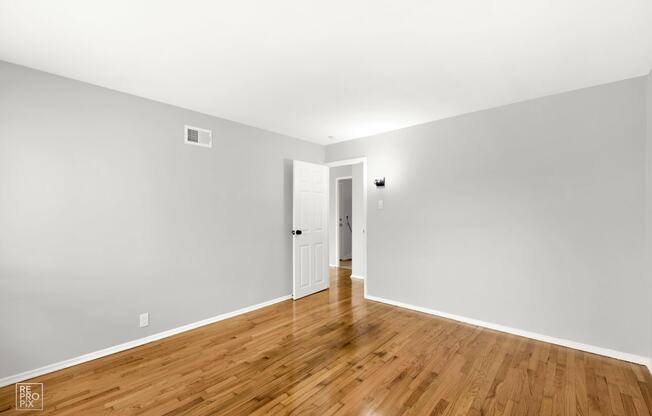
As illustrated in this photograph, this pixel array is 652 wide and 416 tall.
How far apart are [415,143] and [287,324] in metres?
2.98

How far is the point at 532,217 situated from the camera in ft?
10.0

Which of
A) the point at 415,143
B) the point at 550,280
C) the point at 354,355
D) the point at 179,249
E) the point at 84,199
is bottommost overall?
the point at 354,355

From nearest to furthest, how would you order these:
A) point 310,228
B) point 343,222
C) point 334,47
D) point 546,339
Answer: point 334,47 < point 546,339 < point 310,228 < point 343,222

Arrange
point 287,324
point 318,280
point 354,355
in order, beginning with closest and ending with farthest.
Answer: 1. point 354,355
2. point 287,324
3. point 318,280

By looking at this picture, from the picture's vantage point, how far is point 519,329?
3.12 m

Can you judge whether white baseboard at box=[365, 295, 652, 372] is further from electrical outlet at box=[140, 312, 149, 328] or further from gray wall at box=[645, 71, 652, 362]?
Result: electrical outlet at box=[140, 312, 149, 328]

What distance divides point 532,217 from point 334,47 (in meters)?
2.72

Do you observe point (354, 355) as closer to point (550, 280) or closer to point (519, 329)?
point (519, 329)

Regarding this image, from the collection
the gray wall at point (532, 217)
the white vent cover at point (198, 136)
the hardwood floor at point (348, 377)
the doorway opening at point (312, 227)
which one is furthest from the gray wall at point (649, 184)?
the white vent cover at point (198, 136)

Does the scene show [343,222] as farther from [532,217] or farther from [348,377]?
[348,377]

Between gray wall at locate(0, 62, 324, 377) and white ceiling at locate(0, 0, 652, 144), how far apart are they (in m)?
0.38

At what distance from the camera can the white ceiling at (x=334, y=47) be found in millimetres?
1723

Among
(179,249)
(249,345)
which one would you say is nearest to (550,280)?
(249,345)

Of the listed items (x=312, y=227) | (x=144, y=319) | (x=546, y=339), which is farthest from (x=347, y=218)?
(x=144, y=319)
